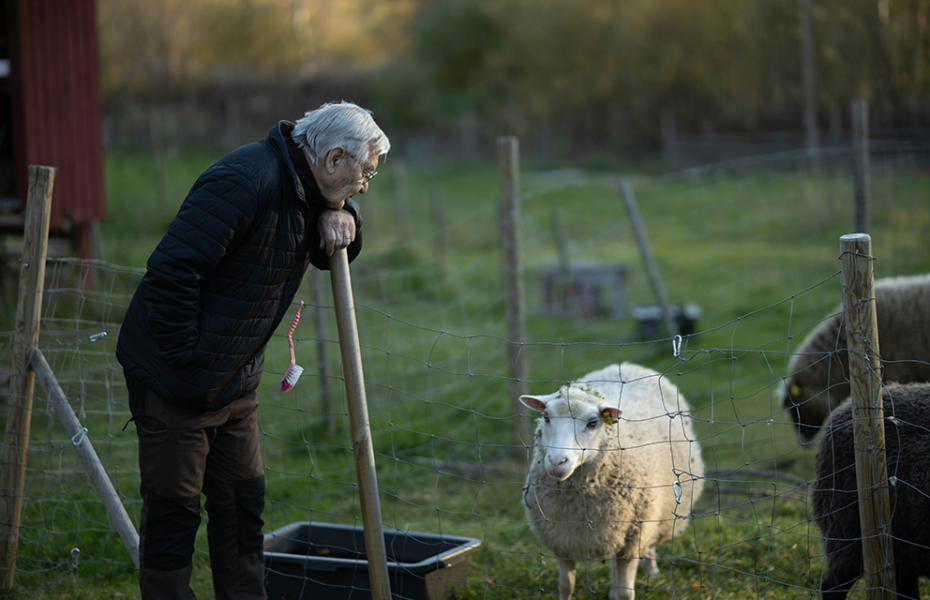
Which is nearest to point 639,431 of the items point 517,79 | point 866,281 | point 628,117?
point 866,281

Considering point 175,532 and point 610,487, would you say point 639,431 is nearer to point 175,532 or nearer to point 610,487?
point 610,487

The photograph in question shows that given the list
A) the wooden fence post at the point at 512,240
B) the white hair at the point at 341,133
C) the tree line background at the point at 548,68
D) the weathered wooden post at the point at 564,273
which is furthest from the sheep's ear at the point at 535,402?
the tree line background at the point at 548,68

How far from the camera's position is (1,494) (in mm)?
3373

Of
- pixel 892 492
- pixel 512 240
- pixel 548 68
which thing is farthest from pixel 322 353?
pixel 548 68

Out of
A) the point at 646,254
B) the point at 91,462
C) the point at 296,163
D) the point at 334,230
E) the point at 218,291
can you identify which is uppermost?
the point at 646,254

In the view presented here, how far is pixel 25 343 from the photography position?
10.8ft

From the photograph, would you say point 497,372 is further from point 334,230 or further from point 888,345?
point 334,230

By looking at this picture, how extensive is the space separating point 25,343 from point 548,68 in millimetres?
30690

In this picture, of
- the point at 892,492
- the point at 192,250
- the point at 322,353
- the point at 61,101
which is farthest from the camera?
the point at 61,101

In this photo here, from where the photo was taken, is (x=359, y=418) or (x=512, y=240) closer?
(x=359, y=418)

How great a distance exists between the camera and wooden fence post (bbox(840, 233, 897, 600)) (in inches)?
99.8

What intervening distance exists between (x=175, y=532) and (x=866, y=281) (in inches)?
97.9

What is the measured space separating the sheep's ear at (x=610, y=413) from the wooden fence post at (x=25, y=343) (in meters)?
2.44

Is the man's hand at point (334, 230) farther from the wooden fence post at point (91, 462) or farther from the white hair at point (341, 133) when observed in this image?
the wooden fence post at point (91, 462)
